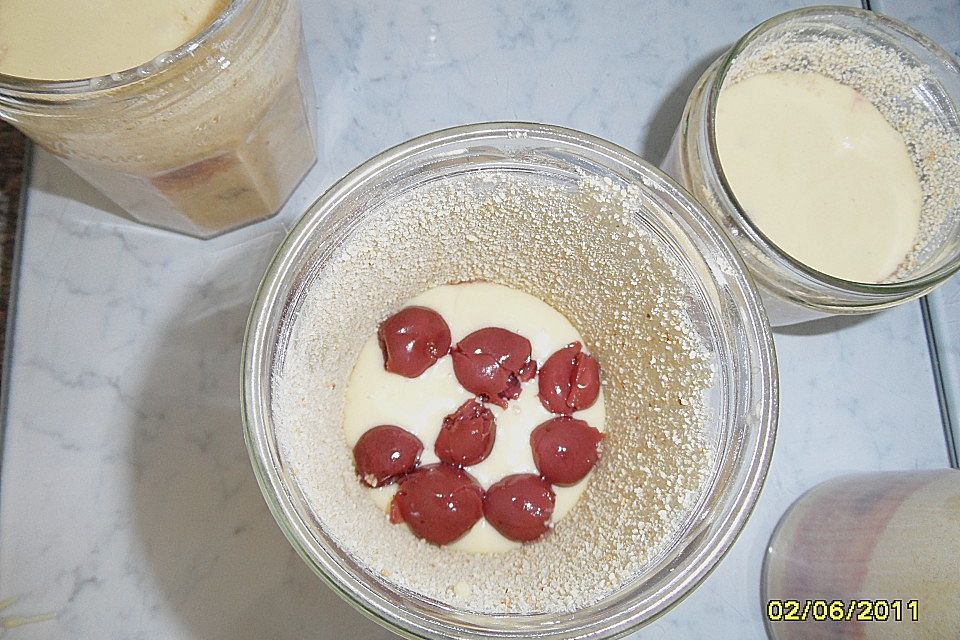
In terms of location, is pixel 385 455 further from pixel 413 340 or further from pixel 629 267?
pixel 629 267

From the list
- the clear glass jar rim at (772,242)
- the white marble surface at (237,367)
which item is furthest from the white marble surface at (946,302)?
the clear glass jar rim at (772,242)

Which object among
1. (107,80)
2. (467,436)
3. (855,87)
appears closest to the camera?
(107,80)

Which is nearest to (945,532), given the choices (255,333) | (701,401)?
(701,401)

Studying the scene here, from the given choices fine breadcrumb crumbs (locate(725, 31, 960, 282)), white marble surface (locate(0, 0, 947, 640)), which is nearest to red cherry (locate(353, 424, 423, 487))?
white marble surface (locate(0, 0, 947, 640))

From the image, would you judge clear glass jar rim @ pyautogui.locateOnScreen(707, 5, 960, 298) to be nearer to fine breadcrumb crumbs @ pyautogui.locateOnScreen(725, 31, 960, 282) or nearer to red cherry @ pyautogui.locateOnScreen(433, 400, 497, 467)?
fine breadcrumb crumbs @ pyautogui.locateOnScreen(725, 31, 960, 282)

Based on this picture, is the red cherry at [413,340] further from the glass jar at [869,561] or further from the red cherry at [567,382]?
the glass jar at [869,561]

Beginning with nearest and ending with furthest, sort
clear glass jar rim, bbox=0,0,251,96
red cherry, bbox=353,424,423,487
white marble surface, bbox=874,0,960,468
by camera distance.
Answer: clear glass jar rim, bbox=0,0,251,96, red cherry, bbox=353,424,423,487, white marble surface, bbox=874,0,960,468
